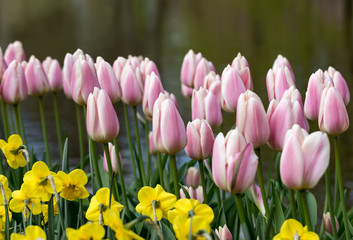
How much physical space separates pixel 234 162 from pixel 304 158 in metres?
0.15

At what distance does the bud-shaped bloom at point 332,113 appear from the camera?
1.53 m

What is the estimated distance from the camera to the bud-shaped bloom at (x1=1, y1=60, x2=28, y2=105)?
2.23 metres

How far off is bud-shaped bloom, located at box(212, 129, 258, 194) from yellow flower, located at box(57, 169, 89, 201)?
32 centimetres

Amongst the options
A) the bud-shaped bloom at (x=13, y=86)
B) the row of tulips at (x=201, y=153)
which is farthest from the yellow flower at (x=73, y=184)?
the bud-shaped bloom at (x=13, y=86)

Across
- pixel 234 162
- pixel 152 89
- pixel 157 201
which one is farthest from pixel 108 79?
pixel 234 162

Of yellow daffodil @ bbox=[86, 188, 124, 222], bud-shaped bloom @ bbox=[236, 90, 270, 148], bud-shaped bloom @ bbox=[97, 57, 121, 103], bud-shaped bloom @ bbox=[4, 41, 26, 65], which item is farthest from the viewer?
bud-shaped bloom @ bbox=[4, 41, 26, 65]

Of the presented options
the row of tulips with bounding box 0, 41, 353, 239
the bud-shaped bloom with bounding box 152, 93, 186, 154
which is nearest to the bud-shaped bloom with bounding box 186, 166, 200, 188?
the row of tulips with bounding box 0, 41, 353, 239

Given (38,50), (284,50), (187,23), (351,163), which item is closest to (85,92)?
(351,163)

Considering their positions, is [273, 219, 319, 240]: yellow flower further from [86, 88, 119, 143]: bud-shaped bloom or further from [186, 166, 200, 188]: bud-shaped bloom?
[186, 166, 200, 188]: bud-shaped bloom

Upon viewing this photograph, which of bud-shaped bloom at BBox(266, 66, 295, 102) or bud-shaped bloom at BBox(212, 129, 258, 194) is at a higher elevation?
bud-shaped bloom at BBox(266, 66, 295, 102)

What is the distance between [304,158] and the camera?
4.07ft

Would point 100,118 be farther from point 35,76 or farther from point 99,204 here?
point 35,76

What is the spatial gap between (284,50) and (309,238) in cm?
882

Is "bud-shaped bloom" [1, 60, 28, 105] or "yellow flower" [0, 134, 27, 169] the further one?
"bud-shaped bloom" [1, 60, 28, 105]
